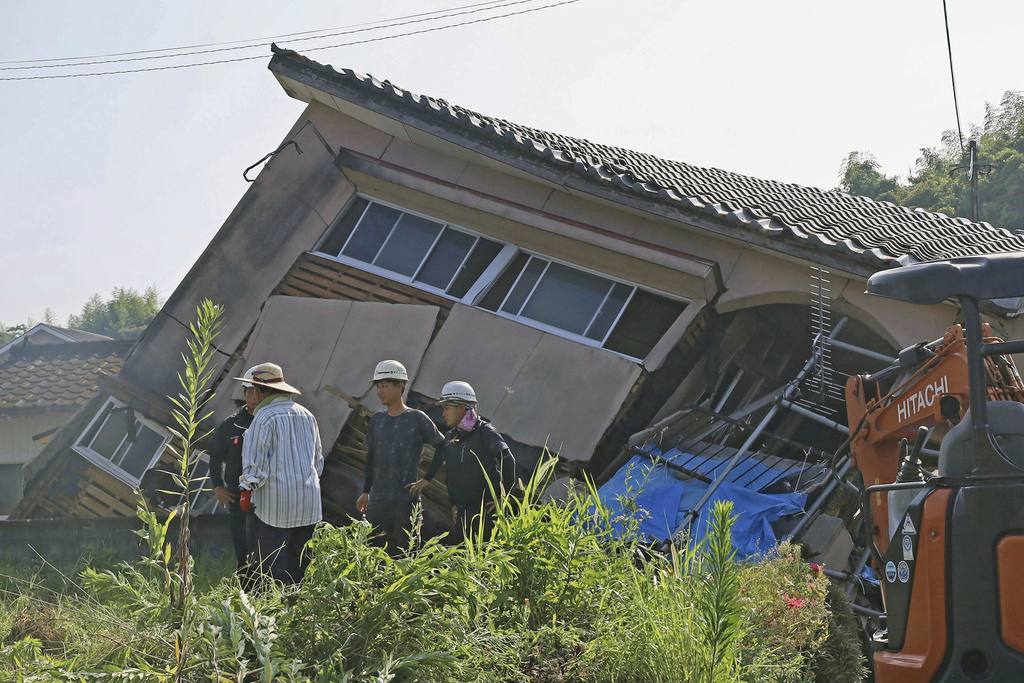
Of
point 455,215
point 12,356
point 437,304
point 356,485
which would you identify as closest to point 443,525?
point 356,485

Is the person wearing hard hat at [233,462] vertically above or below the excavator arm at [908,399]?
below

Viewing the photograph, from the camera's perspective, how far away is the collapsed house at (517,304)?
10.8 m

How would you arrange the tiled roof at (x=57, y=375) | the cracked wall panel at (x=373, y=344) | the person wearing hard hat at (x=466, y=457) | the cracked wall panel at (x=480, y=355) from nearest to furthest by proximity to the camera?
the person wearing hard hat at (x=466, y=457), the cracked wall panel at (x=480, y=355), the cracked wall panel at (x=373, y=344), the tiled roof at (x=57, y=375)

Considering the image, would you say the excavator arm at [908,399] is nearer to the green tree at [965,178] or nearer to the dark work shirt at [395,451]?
the dark work shirt at [395,451]

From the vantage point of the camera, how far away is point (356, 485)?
1155 cm

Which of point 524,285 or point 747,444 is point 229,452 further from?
point 524,285

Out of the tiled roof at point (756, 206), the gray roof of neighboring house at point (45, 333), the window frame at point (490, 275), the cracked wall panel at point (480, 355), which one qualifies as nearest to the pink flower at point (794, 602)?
the tiled roof at point (756, 206)

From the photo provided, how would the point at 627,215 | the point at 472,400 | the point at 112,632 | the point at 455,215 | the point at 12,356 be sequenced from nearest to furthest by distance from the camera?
the point at 112,632, the point at 472,400, the point at 627,215, the point at 455,215, the point at 12,356

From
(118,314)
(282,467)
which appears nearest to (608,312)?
(282,467)

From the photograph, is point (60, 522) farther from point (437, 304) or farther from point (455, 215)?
point (455, 215)

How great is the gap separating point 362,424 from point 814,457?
4.80m

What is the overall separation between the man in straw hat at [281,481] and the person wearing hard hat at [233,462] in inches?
30.4

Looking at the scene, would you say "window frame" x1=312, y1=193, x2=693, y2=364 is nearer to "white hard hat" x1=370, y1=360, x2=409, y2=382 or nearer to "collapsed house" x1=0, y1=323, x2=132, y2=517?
"white hard hat" x1=370, y1=360, x2=409, y2=382

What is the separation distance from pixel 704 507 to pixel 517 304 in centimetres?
355
